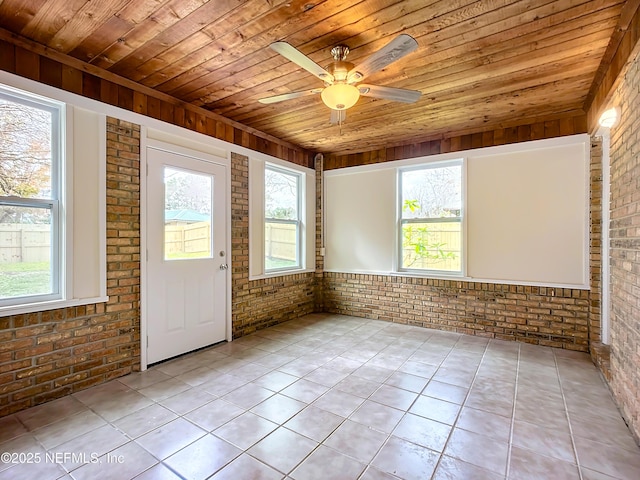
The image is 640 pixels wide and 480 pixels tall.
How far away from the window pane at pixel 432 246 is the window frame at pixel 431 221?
0.10ft

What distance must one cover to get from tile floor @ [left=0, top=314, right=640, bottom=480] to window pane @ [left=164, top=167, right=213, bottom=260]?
1.14m

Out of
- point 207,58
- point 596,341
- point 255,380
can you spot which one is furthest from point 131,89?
point 596,341

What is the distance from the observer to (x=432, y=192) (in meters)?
4.52

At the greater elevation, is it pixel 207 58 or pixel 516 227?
pixel 207 58

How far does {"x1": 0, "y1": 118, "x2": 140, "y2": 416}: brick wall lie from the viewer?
2304 millimetres

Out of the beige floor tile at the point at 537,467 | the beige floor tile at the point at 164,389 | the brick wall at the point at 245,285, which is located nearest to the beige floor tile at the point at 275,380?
the beige floor tile at the point at 164,389

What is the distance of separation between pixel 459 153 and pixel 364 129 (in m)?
1.29

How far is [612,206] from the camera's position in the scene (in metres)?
2.67

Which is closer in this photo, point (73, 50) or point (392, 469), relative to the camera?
point (392, 469)

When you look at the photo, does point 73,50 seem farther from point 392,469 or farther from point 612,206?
point 612,206

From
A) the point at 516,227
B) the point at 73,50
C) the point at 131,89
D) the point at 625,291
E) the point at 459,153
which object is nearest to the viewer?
the point at 625,291

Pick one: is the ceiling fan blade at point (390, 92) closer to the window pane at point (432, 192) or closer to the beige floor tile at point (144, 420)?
the window pane at point (432, 192)

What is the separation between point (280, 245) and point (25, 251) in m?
2.90

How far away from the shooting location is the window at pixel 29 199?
229cm
